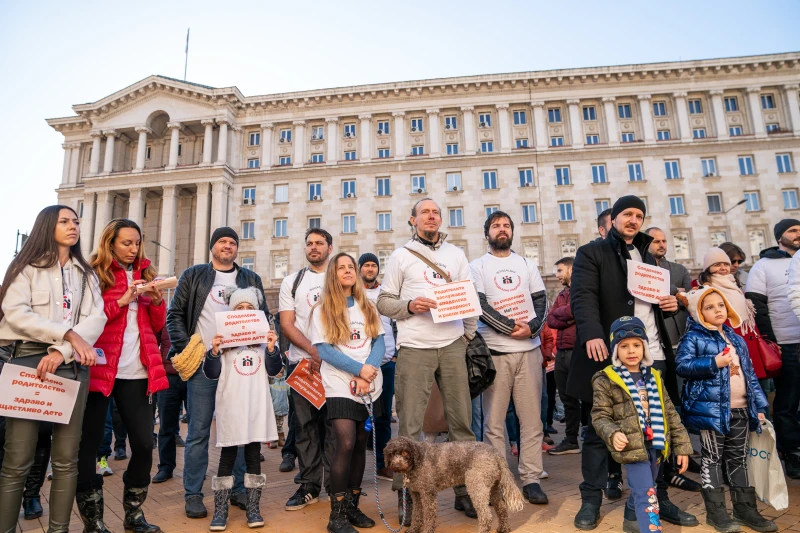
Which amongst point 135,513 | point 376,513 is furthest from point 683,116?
point 135,513

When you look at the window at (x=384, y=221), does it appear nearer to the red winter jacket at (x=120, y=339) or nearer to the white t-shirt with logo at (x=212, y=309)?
the white t-shirt with logo at (x=212, y=309)

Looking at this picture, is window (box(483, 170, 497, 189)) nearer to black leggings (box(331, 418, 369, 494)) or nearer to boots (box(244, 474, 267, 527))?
black leggings (box(331, 418, 369, 494))

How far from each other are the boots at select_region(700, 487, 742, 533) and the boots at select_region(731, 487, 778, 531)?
0.17m

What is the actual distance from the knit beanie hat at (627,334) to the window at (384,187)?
1576 inches

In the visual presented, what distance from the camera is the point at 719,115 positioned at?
4231 cm

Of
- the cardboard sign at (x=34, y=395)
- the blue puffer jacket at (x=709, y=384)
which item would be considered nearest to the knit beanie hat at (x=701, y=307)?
the blue puffer jacket at (x=709, y=384)

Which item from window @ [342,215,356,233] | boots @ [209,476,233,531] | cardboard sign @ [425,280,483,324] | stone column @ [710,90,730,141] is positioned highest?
stone column @ [710,90,730,141]

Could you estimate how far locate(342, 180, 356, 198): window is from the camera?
44059mm

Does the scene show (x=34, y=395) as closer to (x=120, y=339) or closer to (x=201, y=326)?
(x=120, y=339)

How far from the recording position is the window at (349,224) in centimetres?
4334

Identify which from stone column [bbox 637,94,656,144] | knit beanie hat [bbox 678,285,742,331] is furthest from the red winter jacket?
stone column [bbox 637,94,656,144]

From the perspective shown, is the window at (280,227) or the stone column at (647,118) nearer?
the stone column at (647,118)

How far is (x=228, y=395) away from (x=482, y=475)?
2.45 m

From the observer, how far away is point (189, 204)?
4778 centimetres
